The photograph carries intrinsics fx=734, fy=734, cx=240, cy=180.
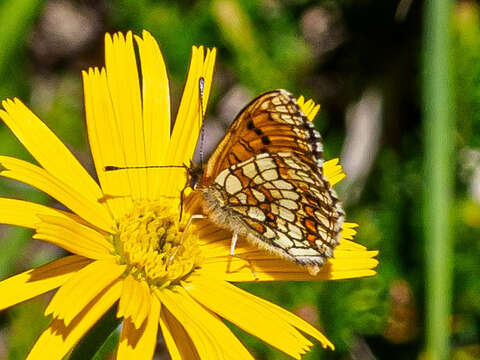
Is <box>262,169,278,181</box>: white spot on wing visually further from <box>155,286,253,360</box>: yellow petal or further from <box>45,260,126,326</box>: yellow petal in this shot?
<box>45,260,126,326</box>: yellow petal

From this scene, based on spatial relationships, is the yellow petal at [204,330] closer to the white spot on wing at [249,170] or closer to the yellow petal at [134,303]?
the yellow petal at [134,303]

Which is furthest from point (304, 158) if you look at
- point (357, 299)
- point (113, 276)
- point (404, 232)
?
point (404, 232)

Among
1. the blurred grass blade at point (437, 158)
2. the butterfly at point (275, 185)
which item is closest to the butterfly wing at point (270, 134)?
the butterfly at point (275, 185)

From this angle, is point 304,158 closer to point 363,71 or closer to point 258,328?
point 258,328

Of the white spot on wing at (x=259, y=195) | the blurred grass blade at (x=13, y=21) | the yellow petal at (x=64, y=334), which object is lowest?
the yellow petal at (x=64, y=334)

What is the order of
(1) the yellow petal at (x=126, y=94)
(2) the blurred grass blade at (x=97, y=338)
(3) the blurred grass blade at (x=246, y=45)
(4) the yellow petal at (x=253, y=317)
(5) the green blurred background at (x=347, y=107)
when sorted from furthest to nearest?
(3) the blurred grass blade at (x=246, y=45)
(5) the green blurred background at (x=347, y=107)
(1) the yellow petal at (x=126, y=94)
(4) the yellow petal at (x=253, y=317)
(2) the blurred grass blade at (x=97, y=338)

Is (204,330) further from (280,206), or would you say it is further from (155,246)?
(280,206)

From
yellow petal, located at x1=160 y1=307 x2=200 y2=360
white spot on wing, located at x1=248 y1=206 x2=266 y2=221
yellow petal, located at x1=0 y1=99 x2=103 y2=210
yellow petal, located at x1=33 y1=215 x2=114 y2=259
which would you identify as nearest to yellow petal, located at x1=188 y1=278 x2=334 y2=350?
yellow petal, located at x1=160 y1=307 x2=200 y2=360
